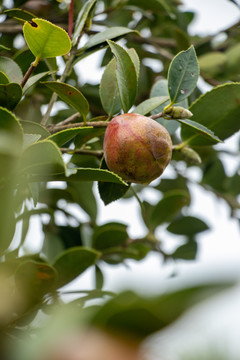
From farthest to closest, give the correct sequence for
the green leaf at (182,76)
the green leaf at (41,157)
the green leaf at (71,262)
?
the green leaf at (71,262), the green leaf at (182,76), the green leaf at (41,157)

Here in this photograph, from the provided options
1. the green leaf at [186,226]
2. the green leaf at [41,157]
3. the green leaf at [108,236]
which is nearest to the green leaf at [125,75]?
the green leaf at [41,157]

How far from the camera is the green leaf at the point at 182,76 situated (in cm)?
88

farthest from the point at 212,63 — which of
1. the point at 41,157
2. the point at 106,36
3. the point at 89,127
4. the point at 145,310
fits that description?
the point at 145,310

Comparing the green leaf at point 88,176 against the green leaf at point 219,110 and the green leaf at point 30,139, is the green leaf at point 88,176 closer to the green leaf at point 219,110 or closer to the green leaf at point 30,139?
the green leaf at point 30,139

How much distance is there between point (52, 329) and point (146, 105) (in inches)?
25.9

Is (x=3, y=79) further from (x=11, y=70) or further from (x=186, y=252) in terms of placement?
(x=186, y=252)

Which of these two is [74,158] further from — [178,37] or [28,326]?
[178,37]

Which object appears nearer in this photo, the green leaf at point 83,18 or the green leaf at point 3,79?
the green leaf at point 3,79

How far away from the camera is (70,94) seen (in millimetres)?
857

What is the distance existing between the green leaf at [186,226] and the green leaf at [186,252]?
1.6 inches

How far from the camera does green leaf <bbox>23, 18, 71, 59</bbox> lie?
32.0 inches

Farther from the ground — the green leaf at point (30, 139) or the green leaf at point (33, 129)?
the green leaf at point (30, 139)

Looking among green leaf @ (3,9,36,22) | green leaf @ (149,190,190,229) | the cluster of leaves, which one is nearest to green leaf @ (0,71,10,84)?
the cluster of leaves

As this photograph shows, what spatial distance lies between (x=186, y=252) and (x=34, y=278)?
753 mm
